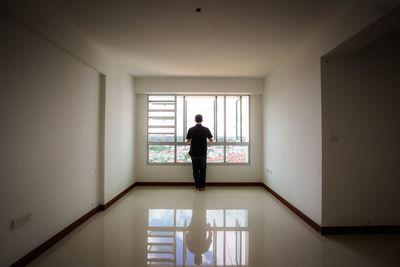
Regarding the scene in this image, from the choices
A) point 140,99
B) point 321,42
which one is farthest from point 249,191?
point 140,99

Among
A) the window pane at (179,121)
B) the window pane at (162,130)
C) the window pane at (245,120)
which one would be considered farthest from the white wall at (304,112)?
the window pane at (162,130)

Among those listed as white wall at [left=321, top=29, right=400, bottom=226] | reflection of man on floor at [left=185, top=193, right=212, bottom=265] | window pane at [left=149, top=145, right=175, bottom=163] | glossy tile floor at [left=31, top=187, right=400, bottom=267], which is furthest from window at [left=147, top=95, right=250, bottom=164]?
white wall at [left=321, top=29, right=400, bottom=226]

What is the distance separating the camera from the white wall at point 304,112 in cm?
198

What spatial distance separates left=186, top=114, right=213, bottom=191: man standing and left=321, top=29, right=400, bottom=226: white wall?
242 cm

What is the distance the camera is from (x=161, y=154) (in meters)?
4.71

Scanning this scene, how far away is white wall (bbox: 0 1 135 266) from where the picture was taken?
1.64 meters

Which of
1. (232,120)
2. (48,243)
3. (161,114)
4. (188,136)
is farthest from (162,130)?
(48,243)

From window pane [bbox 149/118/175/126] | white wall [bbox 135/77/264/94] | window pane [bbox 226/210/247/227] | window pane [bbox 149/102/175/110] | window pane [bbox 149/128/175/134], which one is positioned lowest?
window pane [bbox 226/210/247/227]

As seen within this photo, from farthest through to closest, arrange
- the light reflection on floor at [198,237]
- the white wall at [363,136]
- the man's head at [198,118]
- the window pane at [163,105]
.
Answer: the window pane at [163,105] → the man's head at [198,118] → the white wall at [363,136] → the light reflection on floor at [198,237]

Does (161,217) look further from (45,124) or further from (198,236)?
(45,124)

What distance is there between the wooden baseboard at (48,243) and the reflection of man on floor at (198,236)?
4.73 feet

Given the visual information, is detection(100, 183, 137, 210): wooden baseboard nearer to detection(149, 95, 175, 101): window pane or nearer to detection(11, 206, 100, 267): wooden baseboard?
detection(11, 206, 100, 267): wooden baseboard

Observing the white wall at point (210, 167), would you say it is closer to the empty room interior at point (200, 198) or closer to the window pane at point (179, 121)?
the window pane at point (179, 121)

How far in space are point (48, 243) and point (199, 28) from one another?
9.69 feet
